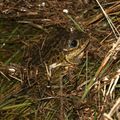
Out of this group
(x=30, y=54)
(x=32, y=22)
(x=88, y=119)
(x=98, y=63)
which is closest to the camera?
(x=88, y=119)

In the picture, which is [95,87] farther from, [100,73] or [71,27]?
[71,27]

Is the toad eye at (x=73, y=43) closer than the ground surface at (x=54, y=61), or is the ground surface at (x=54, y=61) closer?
the ground surface at (x=54, y=61)

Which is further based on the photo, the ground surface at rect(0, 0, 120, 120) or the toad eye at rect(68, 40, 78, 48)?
the toad eye at rect(68, 40, 78, 48)

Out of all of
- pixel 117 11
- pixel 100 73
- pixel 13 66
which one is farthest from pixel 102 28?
pixel 13 66

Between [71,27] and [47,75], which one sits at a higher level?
[71,27]

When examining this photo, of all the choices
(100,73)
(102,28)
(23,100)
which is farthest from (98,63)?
(23,100)

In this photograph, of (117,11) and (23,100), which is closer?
(23,100)

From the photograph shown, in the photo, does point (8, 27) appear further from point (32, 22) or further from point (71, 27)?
point (71, 27)

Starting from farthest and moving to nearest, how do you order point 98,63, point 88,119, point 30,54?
point 30,54 → point 98,63 → point 88,119

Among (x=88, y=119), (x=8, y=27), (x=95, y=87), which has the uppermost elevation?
(x=8, y=27)
